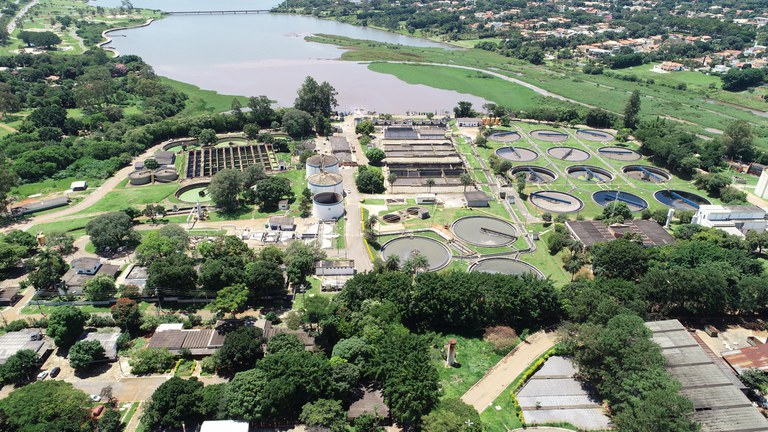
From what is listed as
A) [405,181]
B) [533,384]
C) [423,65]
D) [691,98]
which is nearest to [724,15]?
[691,98]

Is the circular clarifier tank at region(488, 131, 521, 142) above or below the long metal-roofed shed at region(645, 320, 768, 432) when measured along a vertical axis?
above

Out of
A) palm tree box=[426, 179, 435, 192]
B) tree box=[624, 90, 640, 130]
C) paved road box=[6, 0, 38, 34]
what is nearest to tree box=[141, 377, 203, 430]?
palm tree box=[426, 179, 435, 192]

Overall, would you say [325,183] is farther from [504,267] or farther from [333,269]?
[504,267]

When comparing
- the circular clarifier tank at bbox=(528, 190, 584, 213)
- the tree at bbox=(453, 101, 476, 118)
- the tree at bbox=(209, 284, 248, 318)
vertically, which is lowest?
the tree at bbox=(209, 284, 248, 318)

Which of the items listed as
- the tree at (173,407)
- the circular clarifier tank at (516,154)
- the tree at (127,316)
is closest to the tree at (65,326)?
the tree at (127,316)

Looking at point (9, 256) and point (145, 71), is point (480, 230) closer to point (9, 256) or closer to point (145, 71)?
point (9, 256)

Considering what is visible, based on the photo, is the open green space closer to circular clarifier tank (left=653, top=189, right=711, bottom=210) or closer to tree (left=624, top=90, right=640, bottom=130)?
circular clarifier tank (left=653, top=189, right=711, bottom=210)
